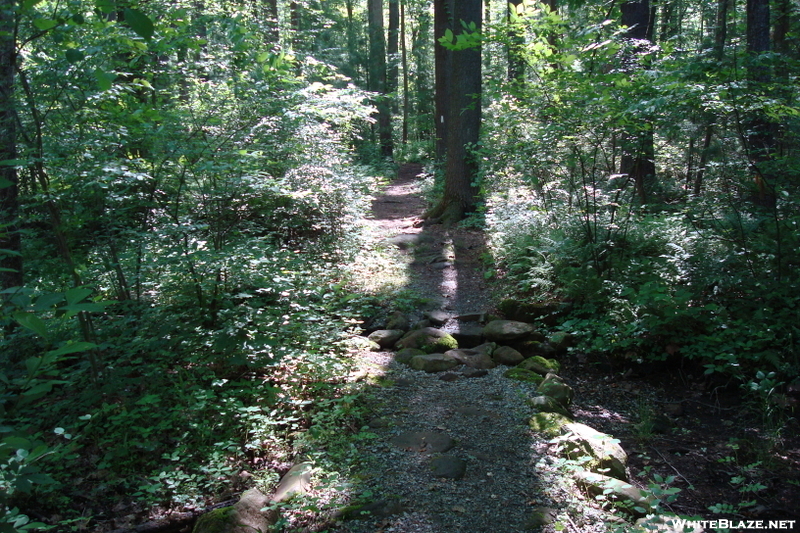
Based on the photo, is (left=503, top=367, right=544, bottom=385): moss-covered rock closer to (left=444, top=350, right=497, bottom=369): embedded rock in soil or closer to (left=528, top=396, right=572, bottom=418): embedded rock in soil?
(left=444, top=350, right=497, bottom=369): embedded rock in soil

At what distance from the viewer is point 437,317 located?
Answer: 6.98 meters

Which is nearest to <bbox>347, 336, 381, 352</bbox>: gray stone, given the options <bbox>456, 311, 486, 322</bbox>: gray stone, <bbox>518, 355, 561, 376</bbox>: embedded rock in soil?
<bbox>456, 311, 486, 322</bbox>: gray stone

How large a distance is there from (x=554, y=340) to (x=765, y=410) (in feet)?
6.97

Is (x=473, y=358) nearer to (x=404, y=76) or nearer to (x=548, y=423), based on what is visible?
(x=548, y=423)

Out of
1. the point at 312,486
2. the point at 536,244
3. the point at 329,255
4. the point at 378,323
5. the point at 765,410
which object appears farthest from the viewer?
the point at 329,255

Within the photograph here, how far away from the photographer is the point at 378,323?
6.81 m

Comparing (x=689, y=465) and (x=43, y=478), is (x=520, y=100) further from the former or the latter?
(x=43, y=478)

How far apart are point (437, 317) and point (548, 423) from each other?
2.85 meters

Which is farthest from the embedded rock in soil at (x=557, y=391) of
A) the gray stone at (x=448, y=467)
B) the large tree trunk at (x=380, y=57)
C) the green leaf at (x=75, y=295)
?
the large tree trunk at (x=380, y=57)

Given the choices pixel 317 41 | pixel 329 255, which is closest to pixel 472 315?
pixel 329 255

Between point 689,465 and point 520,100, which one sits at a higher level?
point 520,100

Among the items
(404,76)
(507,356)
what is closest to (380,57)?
(404,76)

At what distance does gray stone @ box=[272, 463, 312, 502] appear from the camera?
339cm

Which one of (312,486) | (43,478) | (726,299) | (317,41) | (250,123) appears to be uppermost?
(317,41)
